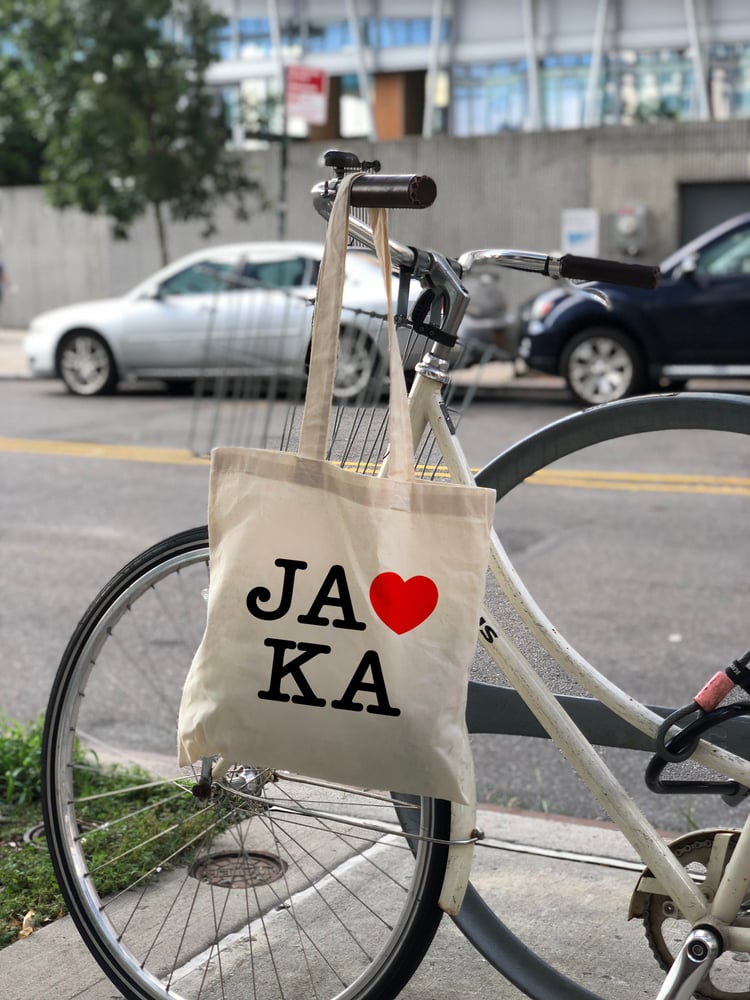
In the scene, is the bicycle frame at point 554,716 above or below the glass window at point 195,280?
below

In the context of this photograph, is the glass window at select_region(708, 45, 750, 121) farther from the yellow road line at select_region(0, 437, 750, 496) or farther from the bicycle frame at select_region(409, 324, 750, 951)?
the bicycle frame at select_region(409, 324, 750, 951)

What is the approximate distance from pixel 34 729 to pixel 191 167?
54.8ft

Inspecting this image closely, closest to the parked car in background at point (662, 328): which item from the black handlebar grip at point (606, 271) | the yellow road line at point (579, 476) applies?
the yellow road line at point (579, 476)

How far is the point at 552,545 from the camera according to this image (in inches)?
281

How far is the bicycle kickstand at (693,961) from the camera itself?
210cm

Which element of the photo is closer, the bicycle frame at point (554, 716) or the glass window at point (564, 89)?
the bicycle frame at point (554, 716)

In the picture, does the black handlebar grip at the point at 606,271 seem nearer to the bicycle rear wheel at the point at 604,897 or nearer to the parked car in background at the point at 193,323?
the bicycle rear wheel at the point at 604,897

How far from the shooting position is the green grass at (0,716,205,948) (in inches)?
A: 116

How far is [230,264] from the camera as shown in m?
14.2

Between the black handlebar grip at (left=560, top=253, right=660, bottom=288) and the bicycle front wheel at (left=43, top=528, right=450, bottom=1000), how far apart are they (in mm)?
763

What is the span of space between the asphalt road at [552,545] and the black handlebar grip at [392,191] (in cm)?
80

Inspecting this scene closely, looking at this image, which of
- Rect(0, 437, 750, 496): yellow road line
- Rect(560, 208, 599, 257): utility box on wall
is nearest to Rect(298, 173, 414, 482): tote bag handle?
Rect(0, 437, 750, 496): yellow road line

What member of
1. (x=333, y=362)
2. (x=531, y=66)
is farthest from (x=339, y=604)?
(x=531, y=66)

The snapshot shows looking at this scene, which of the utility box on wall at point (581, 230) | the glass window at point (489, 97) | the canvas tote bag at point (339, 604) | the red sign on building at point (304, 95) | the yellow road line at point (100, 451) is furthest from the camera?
the glass window at point (489, 97)
